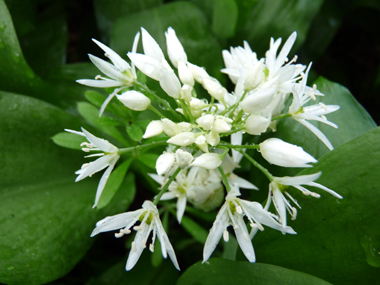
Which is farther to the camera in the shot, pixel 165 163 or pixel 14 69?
pixel 14 69

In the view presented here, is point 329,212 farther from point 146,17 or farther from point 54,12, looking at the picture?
point 54,12

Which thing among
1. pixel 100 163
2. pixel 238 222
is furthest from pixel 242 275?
pixel 100 163

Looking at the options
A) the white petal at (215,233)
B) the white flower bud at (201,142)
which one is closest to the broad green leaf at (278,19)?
the white flower bud at (201,142)

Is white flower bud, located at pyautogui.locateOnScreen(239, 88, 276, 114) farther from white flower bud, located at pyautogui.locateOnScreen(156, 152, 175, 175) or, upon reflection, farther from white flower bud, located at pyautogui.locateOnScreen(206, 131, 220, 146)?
white flower bud, located at pyautogui.locateOnScreen(156, 152, 175, 175)

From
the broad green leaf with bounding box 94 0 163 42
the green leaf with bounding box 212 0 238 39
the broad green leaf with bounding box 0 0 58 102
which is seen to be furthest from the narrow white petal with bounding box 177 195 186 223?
the broad green leaf with bounding box 94 0 163 42

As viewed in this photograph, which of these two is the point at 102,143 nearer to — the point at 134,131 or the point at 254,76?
the point at 134,131

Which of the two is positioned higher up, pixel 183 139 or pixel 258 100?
pixel 258 100
